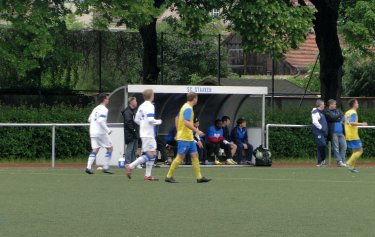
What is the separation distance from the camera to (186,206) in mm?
15344

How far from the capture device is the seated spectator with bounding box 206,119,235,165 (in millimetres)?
28766

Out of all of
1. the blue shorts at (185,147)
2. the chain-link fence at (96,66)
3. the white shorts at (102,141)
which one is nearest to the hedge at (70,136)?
the chain-link fence at (96,66)

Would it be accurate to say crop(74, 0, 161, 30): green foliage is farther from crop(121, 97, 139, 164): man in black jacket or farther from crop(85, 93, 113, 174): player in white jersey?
crop(85, 93, 113, 174): player in white jersey

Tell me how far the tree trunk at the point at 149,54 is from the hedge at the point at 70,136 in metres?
3.07

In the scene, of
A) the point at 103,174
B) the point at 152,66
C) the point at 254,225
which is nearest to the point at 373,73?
the point at 152,66

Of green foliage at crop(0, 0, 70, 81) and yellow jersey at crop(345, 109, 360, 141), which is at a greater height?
green foliage at crop(0, 0, 70, 81)

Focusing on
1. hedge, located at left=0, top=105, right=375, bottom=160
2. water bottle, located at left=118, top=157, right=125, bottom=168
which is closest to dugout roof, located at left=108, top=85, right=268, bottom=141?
water bottle, located at left=118, top=157, right=125, bottom=168

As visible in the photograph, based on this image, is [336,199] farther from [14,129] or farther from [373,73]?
[373,73]

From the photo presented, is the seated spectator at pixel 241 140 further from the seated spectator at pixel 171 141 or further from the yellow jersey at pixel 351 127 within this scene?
the yellow jersey at pixel 351 127

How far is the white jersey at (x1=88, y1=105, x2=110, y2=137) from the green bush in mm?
9493

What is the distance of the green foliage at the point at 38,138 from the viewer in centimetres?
A: 3038

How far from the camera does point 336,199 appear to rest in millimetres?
16766

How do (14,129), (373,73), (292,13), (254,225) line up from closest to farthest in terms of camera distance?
(254,225)
(14,129)
(292,13)
(373,73)

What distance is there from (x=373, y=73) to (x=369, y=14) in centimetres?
2412
